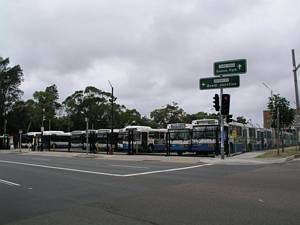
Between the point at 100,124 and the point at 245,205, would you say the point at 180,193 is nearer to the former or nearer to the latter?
the point at 245,205

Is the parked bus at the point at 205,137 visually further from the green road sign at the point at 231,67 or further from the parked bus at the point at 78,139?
the parked bus at the point at 78,139

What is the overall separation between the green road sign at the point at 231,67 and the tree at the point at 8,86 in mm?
74177

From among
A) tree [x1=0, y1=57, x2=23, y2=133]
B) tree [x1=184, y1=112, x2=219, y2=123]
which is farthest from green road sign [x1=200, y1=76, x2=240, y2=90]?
tree [x1=184, y1=112, x2=219, y2=123]

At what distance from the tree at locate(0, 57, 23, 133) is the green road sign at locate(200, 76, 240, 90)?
240ft

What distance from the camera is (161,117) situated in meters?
119

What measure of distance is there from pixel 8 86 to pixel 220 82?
252 ft

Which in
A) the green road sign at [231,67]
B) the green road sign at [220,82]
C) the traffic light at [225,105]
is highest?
the green road sign at [231,67]

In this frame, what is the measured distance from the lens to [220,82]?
29.4 m

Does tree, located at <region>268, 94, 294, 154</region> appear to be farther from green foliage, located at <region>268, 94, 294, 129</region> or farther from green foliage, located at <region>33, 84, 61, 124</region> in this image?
green foliage, located at <region>33, 84, 61, 124</region>

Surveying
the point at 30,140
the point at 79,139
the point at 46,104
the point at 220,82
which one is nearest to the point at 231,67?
the point at 220,82

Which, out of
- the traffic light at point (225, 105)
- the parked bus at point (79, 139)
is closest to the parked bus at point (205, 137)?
the traffic light at point (225, 105)

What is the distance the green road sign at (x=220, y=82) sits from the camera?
95.5 ft

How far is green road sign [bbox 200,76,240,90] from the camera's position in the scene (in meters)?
29.1

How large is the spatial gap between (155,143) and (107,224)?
39871 mm
